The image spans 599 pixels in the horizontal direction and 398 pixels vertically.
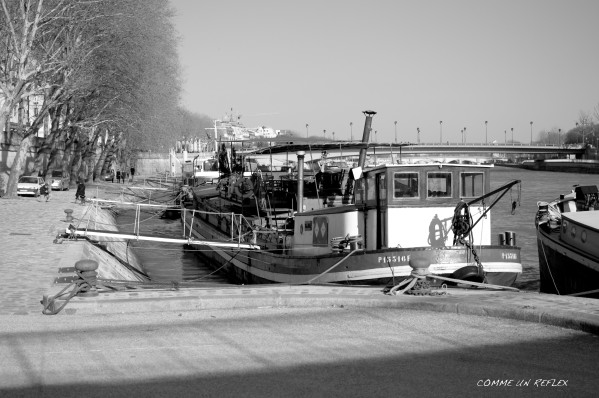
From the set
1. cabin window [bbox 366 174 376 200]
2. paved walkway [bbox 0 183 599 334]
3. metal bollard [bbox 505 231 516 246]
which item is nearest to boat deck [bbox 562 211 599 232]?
metal bollard [bbox 505 231 516 246]

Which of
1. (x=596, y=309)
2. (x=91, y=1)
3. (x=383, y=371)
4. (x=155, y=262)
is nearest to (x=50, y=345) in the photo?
(x=383, y=371)

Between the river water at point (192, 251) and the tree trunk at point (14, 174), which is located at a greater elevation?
the tree trunk at point (14, 174)

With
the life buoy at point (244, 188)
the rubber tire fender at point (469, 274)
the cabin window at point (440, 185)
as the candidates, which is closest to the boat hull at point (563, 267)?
the rubber tire fender at point (469, 274)

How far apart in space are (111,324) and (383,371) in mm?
4502

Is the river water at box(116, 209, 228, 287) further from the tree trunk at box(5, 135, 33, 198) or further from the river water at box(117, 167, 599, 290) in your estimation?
the tree trunk at box(5, 135, 33, 198)

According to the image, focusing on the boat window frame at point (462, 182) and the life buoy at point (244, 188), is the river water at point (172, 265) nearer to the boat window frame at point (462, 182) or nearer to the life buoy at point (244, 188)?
the life buoy at point (244, 188)

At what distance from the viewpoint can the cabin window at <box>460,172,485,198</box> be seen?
18.7m

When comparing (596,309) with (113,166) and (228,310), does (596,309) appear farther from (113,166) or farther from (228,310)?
(113,166)

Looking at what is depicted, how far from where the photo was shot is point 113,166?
331 ft

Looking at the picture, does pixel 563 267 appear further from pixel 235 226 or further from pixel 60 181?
pixel 60 181

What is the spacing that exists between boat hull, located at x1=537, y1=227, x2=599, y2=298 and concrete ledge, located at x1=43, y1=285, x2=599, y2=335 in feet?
18.9

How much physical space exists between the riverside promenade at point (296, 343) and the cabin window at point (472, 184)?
523 centimetres

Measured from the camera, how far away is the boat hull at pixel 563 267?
724 inches

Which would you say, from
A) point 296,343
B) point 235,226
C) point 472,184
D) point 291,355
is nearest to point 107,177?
point 235,226
